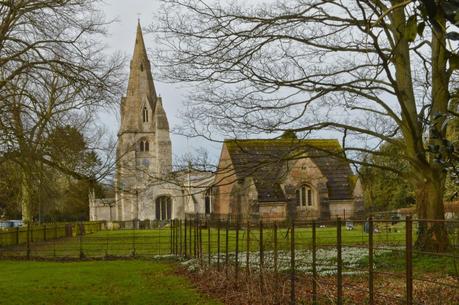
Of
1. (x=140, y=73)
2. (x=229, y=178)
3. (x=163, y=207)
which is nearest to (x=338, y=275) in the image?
(x=229, y=178)

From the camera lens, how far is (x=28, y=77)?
60.8 ft

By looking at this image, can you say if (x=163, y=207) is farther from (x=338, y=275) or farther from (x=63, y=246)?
(x=338, y=275)

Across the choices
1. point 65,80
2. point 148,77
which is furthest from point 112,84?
point 148,77

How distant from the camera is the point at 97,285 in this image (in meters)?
16.6

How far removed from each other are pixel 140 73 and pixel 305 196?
38577 millimetres

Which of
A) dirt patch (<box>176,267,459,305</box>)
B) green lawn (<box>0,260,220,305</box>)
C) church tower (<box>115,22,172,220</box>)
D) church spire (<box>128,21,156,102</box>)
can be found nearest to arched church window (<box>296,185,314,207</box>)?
church tower (<box>115,22,172,220</box>)

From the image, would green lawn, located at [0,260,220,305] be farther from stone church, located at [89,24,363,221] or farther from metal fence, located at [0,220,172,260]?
metal fence, located at [0,220,172,260]

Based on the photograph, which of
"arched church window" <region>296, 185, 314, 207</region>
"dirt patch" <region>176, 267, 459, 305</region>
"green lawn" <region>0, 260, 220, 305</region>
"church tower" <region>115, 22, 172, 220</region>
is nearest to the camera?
"dirt patch" <region>176, 267, 459, 305</region>

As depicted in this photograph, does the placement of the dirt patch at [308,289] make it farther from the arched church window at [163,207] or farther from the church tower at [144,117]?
the church tower at [144,117]

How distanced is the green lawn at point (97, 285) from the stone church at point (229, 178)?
245 centimetres

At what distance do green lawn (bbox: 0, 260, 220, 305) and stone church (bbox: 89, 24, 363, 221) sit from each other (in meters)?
2.45

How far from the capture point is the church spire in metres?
87.8

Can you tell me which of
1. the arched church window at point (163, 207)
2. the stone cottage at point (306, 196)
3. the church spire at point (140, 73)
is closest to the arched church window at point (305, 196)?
the stone cottage at point (306, 196)

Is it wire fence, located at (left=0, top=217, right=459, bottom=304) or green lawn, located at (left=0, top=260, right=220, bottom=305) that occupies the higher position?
wire fence, located at (left=0, top=217, right=459, bottom=304)
